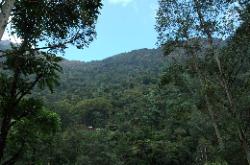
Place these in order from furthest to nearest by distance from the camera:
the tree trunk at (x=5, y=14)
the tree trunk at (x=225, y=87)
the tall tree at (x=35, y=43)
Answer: the tree trunk at (x=225, y=87)
the tall tree at (x=35, y=43)
the tree trunk at (x=5, y=14)

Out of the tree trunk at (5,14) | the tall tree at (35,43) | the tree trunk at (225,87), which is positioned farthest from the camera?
the tree trunk at (225,87)

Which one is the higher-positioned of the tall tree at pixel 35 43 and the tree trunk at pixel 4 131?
the tall tree at pixel 35 43

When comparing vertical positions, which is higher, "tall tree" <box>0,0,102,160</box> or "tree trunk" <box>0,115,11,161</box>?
"tall tree" <box>0,0,102,160</box>

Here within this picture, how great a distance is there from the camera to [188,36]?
23.4 meters

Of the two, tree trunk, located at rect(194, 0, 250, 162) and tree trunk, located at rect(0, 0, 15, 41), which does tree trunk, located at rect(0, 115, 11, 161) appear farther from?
tree trunk, located at rect(194, 0, 250, 162)

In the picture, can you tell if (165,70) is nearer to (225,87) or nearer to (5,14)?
(225,87)

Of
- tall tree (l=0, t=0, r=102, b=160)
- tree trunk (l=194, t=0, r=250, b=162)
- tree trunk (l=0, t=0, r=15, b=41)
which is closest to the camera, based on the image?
tree trunk (l=0, t=0, r=15, b=41)

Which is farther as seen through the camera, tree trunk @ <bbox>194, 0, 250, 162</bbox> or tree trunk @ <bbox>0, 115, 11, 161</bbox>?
tree trunk @ <bbox>194, 0, 250, 162</bbox>

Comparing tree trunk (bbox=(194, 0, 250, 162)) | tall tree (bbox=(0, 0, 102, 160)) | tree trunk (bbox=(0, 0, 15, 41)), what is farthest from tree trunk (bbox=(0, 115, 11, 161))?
tree trunk (bbox=(194, 0, 250, 162))

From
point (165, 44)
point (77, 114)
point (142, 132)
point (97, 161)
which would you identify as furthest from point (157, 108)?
point (165, 44)

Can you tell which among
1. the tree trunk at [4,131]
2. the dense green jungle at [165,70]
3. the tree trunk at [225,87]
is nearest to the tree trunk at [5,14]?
the dense green jungle at [165,70]

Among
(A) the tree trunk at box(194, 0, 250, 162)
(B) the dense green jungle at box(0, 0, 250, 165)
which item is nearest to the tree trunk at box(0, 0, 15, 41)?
(B) the dense green jungle at box(0, 0, 250, 165)

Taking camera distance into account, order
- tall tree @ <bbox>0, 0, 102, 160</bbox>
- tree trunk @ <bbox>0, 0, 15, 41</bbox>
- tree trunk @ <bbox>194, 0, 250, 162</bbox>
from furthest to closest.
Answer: tree trunk @ <bbox>194, 0, 250, 162</bbox>
tall tree @ <bbox>0, 0, 102, 160</bbox>
tree trunk @ <bbox>0, 0, 15, 41</bbox>

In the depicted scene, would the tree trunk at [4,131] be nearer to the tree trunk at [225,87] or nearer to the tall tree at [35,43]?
the tall tree at [35,43]
